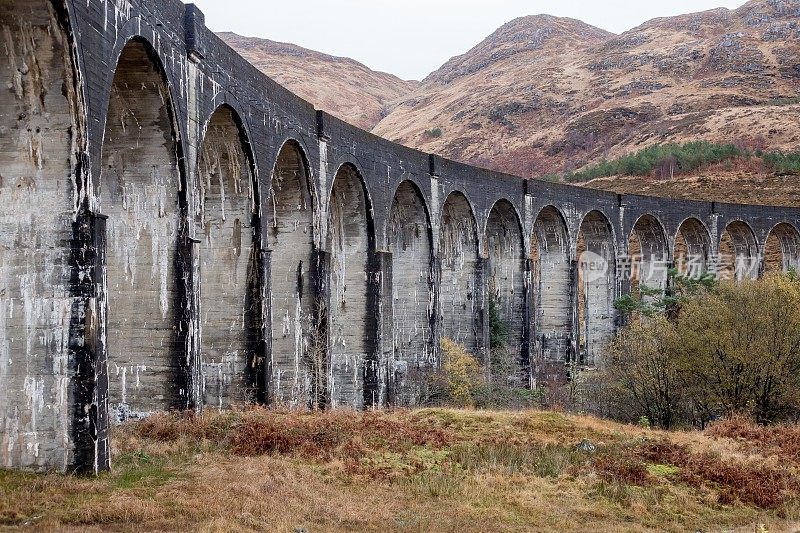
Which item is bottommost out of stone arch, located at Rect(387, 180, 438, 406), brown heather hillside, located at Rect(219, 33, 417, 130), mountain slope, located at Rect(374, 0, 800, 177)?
stone arch, located at Rect(387, 180, 438, 406)

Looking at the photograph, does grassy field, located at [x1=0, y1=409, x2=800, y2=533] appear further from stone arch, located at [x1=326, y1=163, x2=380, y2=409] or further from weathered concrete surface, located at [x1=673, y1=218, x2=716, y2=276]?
weathered concrete surface, located at [x1=673, y1=218, x2=716, y2=276]

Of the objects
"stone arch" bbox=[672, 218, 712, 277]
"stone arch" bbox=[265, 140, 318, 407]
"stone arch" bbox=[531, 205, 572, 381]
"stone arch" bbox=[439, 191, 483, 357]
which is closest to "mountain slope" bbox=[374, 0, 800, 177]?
"stone arch" bbox=[672, 218, 712, 277]

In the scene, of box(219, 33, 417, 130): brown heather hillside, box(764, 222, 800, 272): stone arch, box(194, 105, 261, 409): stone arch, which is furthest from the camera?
box(219, 33, 417, 130): brown heather hillside

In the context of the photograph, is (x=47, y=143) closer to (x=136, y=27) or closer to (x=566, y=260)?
(x=136, y=27)

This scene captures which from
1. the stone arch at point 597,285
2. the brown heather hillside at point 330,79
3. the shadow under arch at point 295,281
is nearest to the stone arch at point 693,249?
the stone arch at point 597,285

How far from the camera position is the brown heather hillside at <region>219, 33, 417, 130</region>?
10700 centimetres

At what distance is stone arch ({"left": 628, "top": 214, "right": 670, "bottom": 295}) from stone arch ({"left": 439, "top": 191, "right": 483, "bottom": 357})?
12.0m

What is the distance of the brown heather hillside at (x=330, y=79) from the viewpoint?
107 metres

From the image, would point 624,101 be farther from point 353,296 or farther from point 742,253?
point 353,296

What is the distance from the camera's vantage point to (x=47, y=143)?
28.4ft

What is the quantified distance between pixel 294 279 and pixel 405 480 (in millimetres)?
7960

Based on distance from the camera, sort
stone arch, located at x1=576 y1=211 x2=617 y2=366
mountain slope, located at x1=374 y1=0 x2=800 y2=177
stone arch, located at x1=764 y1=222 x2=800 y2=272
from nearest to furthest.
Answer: stone arch, located at x1=576 y1=211 x2=617 y2=366, stone arch, located at x1=764 y1=222 x2=800 y2=272, mountain slope, located at x1=374 y1=0 x2=800 y2=177

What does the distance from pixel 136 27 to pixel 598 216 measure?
81.0ft

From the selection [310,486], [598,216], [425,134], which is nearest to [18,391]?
[310,486]
